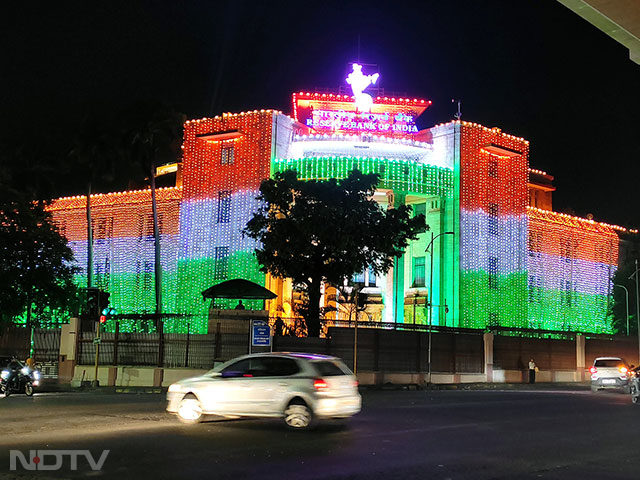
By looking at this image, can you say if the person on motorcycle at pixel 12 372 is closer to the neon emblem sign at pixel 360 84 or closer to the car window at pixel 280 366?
the car window at pixel 280 366

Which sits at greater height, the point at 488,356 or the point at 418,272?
the point at 418,272

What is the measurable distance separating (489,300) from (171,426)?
36872 millimetres

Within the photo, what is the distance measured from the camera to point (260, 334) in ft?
96.3

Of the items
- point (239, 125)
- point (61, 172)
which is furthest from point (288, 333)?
point (61, 172)

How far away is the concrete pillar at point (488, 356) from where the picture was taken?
4241 cm

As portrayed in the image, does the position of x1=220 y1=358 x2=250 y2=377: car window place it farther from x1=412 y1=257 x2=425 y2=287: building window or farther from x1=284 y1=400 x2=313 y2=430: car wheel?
x1=412 y1=257 x2=425 y2=287: building window

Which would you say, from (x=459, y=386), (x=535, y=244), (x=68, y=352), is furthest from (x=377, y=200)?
(x=68, y=352)

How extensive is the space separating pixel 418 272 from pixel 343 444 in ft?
139

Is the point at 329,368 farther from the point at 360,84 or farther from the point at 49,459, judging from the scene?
the point at 360,84

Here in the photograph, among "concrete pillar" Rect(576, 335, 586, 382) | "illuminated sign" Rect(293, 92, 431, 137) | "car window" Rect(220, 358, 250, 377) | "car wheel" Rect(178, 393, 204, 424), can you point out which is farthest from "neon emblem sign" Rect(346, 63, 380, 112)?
"car wheel" Rect(178, 393, 204, 424)

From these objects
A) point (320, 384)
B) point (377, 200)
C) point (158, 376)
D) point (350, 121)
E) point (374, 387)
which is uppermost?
point (350, 121)

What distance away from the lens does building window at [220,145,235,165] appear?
47906 millimetres

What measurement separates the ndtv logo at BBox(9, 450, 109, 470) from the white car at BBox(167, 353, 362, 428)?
428 centimetres

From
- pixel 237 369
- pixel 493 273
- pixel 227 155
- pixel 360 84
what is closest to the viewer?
pixel 237 369
